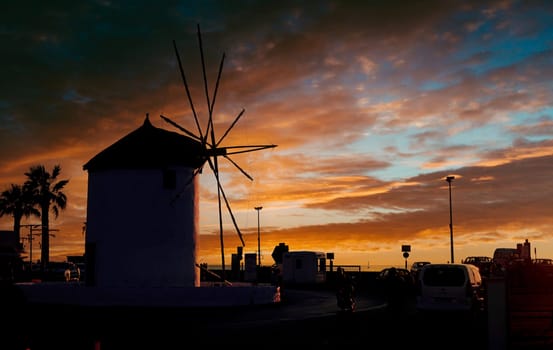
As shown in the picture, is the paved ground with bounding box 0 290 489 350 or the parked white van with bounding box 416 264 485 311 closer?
the paved ground with bounding box 0 290 489 350

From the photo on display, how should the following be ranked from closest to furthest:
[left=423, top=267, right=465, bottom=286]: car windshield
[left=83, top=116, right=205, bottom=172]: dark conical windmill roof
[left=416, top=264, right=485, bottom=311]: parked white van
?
[left=416, top=264, right=485, bottom=311]: parked white van, [left=423, top=267, right=465, bottom=286]: car windshield, [left=83, top=116, right=205, bottom=172]: dark conical windmill roof

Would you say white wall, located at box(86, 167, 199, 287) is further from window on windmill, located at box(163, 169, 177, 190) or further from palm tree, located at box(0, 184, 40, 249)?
palm tree, located at box(0, 184, 40, 249)

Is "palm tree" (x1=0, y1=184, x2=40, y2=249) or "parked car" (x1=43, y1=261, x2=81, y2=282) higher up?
"palm tree" (x1=0, y1=184, x2=40, y2=249)

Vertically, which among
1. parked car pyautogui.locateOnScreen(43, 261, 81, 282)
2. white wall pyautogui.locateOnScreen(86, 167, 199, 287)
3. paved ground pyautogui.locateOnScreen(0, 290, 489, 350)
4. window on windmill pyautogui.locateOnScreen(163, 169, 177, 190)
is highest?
window on windmill pyautogui.locateOnScreen(163, 169, 177, 190)

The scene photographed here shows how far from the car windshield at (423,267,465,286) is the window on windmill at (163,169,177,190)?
52.4ft

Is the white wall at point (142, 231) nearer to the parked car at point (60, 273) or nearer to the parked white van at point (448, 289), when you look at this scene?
the parked white van at point (448, 289)

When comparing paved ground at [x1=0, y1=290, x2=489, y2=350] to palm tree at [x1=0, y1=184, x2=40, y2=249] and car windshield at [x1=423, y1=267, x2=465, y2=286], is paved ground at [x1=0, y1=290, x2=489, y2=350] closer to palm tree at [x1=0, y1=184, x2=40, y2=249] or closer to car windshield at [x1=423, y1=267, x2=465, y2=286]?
car windshield at [x1=423, y1=267, x2=465, y2=286]

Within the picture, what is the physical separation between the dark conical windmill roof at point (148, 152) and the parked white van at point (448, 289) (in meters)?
16.3

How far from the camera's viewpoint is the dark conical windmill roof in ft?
A: 115

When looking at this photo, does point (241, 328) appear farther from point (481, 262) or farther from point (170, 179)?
point (481, 262)

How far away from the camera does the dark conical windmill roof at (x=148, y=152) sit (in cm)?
3512

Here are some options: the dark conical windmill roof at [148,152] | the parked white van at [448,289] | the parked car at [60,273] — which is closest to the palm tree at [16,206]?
the parked car at [60,273]

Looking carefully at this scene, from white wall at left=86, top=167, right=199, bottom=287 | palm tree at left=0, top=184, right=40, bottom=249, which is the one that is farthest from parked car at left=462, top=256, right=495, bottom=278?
palm tree at left=0, top=184, right=40, bottom=249

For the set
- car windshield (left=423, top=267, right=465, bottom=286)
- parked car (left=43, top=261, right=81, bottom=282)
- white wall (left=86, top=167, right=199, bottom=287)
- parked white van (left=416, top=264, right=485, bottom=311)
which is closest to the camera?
parked white van (left=416, top=264, right=485, bottom=311)
